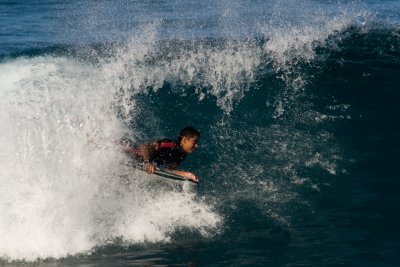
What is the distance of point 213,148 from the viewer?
32.4 feet

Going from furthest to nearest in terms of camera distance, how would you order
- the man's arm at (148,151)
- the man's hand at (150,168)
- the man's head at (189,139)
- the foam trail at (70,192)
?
the man's arm at (148,151), the man's hand at (150,168), the man's head at (189,139), the foam trail at (70,192)

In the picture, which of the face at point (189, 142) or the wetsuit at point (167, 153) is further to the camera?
the wetsuit at point (167, 153)

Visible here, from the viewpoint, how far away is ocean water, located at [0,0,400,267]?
7.21 m

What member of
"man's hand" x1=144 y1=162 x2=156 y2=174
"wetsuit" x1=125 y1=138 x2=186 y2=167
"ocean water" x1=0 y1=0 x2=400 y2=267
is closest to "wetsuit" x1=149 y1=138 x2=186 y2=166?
"wetsuit" x1=125 y1=138 x2=186 y2=167

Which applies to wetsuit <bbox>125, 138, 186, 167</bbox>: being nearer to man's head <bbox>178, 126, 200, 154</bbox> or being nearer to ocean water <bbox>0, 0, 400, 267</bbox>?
man's head <bbox>178, 126, 200, 154</bbox>

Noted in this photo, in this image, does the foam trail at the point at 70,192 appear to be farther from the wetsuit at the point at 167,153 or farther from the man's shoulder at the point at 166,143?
the man's shoulder at the point at 166,143

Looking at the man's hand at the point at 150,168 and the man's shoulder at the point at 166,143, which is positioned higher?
the man's shoulder at the point at 166,143

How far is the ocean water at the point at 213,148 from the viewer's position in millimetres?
7207

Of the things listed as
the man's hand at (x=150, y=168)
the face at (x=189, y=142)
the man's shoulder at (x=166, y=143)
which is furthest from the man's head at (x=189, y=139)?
the man's hand at (x=150, y=168)

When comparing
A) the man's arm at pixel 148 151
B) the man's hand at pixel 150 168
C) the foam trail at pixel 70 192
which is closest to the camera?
the foam trail at pixel 70 192

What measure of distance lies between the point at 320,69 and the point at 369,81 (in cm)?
111

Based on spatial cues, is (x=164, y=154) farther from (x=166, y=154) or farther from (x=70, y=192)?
(x=70, y=192)

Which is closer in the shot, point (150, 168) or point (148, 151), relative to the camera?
point (150, 168)

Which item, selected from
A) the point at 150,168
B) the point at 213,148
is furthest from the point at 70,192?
the point at 213,148
